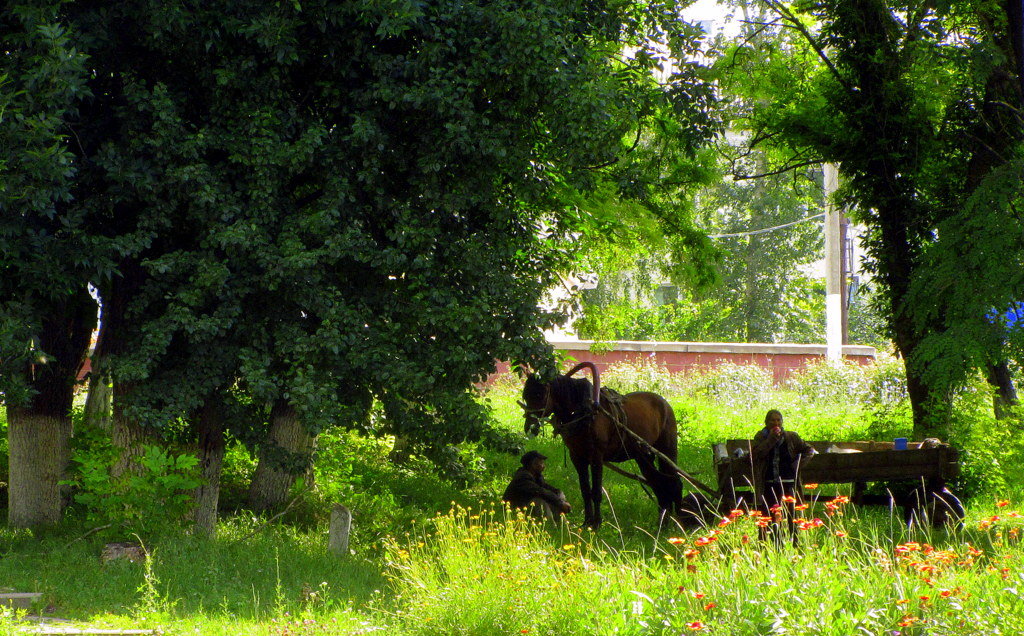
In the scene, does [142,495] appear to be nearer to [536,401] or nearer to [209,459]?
[209,459]

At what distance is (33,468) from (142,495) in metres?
2.37

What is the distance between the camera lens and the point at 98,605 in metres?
8.34

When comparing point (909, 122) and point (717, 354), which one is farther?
point (717, 354)

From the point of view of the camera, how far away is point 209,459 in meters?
11.7

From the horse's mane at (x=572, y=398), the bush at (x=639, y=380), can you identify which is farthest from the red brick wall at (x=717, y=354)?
the horse's mane at (x=572, y=398)

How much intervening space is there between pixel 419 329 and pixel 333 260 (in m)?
1.24

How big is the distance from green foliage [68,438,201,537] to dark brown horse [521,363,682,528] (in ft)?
11.9

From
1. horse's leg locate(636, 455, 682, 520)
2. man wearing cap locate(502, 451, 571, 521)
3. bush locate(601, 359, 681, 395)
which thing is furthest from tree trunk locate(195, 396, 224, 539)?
bush locate(601, 359, 681, 395)

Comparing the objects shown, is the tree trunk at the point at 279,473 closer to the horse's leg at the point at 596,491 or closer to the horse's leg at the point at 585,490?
the horse's leg at the point at 585,490

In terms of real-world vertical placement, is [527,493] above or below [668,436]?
below

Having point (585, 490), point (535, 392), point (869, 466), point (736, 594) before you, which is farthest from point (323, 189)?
point (736, 594)

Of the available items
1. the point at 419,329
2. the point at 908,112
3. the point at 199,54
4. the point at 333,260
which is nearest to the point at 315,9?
the point at 199,54

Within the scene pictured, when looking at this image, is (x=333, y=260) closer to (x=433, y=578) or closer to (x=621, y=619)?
(x=433, y=578)

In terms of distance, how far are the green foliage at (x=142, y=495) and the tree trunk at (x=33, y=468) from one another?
5.21 ft
